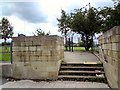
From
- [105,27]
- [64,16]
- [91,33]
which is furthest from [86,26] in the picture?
[64,16]

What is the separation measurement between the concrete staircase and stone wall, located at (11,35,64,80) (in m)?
0.43

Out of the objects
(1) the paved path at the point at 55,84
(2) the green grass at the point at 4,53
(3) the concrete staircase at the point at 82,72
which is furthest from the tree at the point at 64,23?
(1) the paved path at the point at 55,84

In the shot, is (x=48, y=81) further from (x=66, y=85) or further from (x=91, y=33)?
(x=91, y=33)

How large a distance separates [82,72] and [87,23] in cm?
1058

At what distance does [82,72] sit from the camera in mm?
9766

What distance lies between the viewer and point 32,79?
379 inches

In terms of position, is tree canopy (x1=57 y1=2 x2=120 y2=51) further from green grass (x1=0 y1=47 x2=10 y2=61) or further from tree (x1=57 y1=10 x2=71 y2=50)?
green grass (x1=0 y1=47 x2=10 y2=61)

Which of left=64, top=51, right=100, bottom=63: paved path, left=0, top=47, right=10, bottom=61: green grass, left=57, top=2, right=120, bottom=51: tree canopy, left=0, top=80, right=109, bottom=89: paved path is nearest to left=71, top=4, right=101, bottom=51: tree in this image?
left=57, top=2, right=120, bottom=51: tree canopy

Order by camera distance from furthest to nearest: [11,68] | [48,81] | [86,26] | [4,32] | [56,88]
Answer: [4,32] < [86,26] < [11,68] < [48,81] < [56,88]

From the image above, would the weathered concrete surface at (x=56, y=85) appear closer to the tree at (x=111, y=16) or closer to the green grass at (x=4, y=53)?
the green grass at (x=4, y=53)

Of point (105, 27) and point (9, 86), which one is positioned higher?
point (105, 27)

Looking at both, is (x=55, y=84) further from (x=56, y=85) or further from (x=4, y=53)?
(x=4, y=53)

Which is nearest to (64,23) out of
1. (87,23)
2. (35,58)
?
(87,23)

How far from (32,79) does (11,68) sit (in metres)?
1.14
